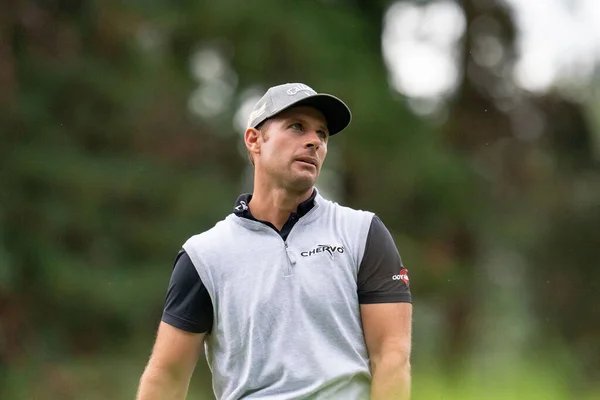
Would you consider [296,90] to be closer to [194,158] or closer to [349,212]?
[349,212]

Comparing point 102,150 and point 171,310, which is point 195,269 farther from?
point 102,150

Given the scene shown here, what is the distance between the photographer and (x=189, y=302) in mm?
4355

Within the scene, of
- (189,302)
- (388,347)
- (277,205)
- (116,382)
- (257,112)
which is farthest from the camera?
(116,382)

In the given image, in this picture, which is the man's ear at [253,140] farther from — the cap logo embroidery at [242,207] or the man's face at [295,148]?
the cap logo embroidery at [242,207]

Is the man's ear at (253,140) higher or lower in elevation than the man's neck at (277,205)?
higher

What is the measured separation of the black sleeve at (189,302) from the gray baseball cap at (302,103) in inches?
24.6

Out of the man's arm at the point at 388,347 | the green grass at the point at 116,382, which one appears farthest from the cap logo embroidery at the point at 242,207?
the green grass at the point at 116,382

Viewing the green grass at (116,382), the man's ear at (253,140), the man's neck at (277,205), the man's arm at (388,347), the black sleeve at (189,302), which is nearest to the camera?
the man's arm at (388,347)

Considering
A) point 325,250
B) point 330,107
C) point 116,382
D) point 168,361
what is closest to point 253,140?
point 330,107

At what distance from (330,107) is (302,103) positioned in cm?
11

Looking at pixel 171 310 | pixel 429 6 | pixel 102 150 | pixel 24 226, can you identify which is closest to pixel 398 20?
pixel 429 6

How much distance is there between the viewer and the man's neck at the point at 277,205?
445 centimetres

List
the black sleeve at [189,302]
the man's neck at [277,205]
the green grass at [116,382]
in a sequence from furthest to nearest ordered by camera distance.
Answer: the green grass at [116,382]
the man's neck at [277,205]
the black sleeve at [189,302]

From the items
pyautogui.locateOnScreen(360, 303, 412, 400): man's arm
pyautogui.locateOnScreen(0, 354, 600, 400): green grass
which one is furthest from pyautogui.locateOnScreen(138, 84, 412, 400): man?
pyautogui.locateOnScreen(0, 354, 600, 400): green grass
